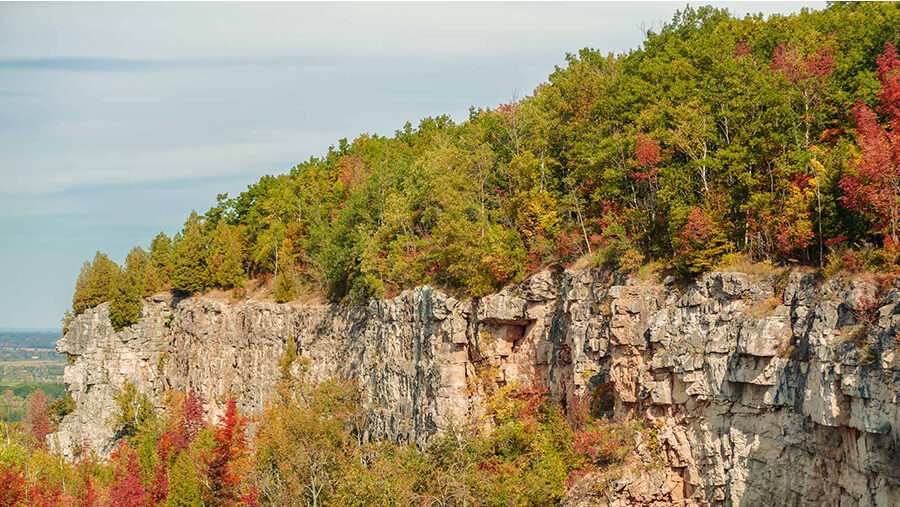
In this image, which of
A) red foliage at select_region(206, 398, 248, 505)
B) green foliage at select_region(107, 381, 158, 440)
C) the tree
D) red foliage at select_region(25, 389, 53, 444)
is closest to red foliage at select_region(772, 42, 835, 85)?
the tree

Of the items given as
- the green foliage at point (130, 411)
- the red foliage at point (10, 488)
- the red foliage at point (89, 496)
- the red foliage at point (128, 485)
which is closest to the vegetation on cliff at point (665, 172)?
the red foliage at point (128, 485)

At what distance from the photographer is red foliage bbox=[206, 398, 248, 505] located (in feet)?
193

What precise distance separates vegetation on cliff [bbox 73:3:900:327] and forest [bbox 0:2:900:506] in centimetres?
11

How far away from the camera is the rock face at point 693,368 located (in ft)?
80.9

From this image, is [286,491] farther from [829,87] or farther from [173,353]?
[173,353]

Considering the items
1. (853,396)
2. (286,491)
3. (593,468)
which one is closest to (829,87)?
(853,396)

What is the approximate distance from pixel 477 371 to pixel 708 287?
1685cm

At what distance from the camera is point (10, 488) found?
5531 centimetres

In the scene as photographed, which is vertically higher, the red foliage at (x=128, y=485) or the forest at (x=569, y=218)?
the forest at (x=569, y=218)

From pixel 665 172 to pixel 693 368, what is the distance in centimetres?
887

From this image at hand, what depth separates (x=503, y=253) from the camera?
44125 millimetres

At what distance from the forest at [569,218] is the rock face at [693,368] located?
1.29 m

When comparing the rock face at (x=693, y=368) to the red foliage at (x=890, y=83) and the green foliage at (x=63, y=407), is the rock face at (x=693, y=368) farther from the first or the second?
the green foliage at (x=63, y=407)

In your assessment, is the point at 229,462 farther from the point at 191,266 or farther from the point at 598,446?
the point at 598,446
